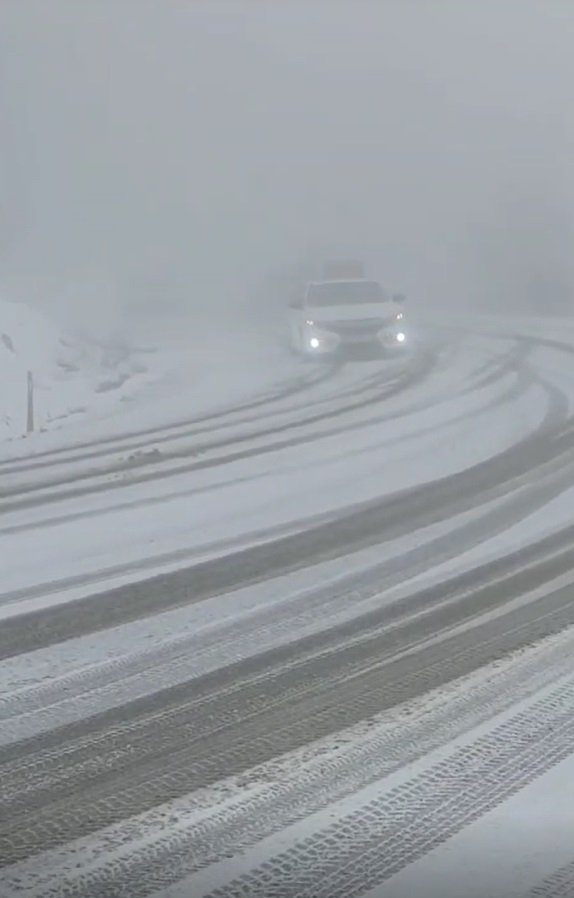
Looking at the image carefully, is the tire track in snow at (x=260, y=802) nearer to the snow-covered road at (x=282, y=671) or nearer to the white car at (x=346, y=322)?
the snow-covered road at (x=282, y=671)

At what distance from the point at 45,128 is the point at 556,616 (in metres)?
67.1

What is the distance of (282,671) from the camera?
691 cm

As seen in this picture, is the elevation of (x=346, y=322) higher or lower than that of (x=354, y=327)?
higher

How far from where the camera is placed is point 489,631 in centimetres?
755

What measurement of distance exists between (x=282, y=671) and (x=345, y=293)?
20985 millimetres

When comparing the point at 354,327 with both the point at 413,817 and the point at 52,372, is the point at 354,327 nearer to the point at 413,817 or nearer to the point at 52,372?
the point at 52,372

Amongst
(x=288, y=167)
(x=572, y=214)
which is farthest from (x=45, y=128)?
(x=572, y=214)

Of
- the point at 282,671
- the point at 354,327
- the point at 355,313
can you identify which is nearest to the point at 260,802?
the point at 282,671

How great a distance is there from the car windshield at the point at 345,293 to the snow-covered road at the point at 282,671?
43.0 ft

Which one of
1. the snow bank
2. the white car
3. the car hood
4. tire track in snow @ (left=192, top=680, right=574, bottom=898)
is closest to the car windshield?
the white car

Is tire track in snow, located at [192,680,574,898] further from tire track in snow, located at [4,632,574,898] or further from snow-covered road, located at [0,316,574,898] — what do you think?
tire track in snow, located at [4,632,574,898]

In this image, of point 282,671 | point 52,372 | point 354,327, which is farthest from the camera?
point 354,327

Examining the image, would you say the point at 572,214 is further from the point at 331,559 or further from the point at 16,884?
the point at 16,884

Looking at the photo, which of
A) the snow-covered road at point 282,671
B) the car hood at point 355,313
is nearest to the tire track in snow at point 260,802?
the snow-covered road at point 282,671
